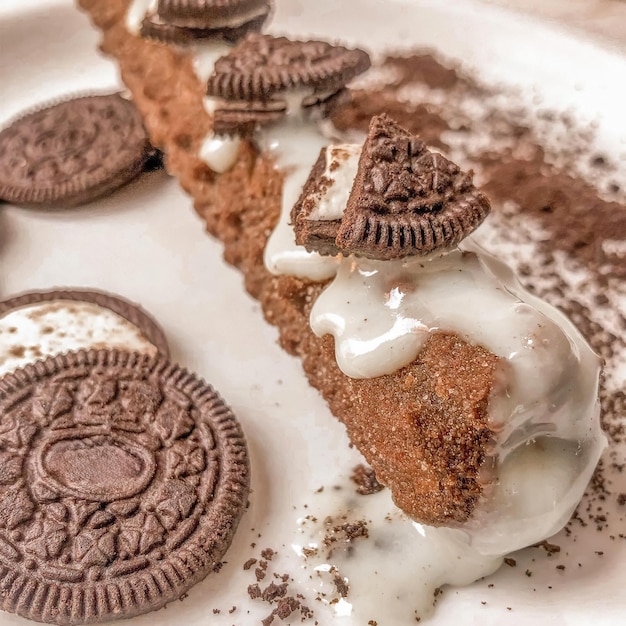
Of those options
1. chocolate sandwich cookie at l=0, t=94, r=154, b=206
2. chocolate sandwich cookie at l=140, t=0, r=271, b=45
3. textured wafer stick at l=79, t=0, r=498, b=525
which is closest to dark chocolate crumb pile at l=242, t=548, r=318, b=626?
textured wafer stick at l=79, t=0, r=498, b=525

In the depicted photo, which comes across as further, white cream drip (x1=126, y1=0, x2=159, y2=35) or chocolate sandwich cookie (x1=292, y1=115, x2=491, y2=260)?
white cream drip (x1=126, y1=0, x2=159, y2=35)

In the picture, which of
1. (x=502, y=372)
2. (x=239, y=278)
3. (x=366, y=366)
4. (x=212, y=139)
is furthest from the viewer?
(x=239, y=278)

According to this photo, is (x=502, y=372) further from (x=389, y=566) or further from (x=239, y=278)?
(x=239, y=278)

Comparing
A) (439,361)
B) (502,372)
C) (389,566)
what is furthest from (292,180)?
(389,566)

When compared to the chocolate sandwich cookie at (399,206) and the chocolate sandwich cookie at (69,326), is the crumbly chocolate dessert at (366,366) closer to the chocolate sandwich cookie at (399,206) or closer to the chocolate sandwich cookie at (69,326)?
the chocolate sandwich cookie at (399,206)

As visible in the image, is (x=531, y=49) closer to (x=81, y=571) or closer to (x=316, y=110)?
(x=316, y=110)

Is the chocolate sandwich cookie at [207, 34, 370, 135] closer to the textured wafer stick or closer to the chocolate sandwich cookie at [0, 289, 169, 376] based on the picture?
the textured wafer stick

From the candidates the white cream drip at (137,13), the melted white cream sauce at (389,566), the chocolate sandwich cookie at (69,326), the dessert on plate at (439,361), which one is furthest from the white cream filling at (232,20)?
the melted white cream sauce at (389,566)
